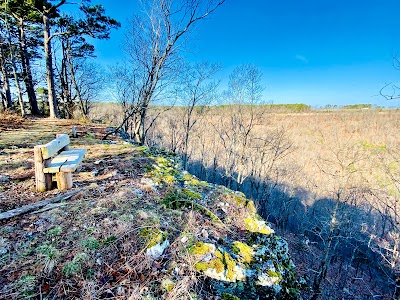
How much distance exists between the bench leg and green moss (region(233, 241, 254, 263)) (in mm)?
2634

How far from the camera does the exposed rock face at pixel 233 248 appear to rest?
7.08 feet

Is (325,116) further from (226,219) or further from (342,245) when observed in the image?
(226,219)

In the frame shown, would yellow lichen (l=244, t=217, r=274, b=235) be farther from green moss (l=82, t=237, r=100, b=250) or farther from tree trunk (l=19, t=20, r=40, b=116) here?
tree trunk (l=19, t=20, r=40, b=116)

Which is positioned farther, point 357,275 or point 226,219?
point 357,275

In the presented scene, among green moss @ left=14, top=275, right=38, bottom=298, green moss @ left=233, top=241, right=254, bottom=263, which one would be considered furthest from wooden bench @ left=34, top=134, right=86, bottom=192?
green moss @ left=233, top=241, right=254, bottom=263

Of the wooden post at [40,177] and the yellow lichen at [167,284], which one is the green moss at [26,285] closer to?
the yellow lichen at [167,284]

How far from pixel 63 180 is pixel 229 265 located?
2.67 metres

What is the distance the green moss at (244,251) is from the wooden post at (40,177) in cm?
288

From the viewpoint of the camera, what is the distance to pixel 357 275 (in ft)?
42.6

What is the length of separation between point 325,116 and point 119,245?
3559cm

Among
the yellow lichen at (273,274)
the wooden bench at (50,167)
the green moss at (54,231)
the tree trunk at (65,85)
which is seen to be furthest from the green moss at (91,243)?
the tree trunk at (65,85)

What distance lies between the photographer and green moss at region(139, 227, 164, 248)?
2.20 m

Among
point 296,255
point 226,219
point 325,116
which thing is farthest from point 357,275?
point 325,116

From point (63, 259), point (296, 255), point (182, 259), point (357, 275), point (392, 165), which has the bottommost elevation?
point (357, 275)
